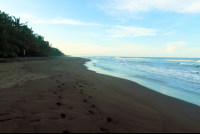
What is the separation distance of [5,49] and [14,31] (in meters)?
7.56

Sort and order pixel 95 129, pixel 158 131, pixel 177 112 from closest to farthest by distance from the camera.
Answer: pixel 95 129
pixel 158 131
pixel 177 112

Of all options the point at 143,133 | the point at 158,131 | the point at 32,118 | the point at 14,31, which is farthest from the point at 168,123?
the point at 14,31

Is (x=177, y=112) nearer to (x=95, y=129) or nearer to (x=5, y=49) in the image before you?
(x=95, y=129)

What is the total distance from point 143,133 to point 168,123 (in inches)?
32.0

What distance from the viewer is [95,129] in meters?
1.80

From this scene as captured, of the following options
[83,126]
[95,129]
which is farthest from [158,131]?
[83,126]

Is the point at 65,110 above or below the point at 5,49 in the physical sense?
below

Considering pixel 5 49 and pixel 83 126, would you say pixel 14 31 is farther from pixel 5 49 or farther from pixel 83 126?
pixel 83 126

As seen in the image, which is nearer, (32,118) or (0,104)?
(32,118)

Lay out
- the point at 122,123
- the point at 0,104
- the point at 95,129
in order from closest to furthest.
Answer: the point at 95,129, the point at 122,123, the point at 0,104

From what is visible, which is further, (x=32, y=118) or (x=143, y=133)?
(x=32, y=118)

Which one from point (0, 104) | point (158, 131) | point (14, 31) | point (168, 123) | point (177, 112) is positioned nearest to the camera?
point (158, 131)

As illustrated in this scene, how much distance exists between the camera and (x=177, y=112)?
2912 mm

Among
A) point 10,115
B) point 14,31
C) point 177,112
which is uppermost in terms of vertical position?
point 14,31
